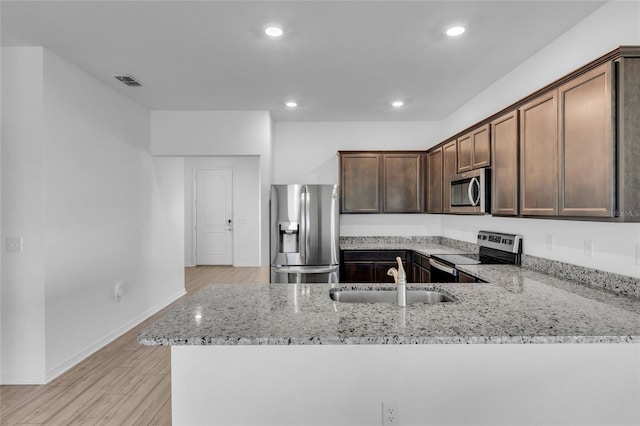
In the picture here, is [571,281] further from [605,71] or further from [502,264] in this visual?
[605,71]

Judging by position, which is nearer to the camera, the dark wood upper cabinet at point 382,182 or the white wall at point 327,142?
the dark wood upper cabinet at point 382,182

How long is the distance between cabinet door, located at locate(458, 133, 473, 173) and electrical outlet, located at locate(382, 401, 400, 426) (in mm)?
2459

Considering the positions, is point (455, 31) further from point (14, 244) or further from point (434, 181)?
point (14, 244)

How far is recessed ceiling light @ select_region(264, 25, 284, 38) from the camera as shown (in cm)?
243

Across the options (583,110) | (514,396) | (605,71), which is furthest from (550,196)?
(514,396)

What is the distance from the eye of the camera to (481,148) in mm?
3094

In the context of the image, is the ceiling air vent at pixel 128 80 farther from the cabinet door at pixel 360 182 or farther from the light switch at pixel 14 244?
the cabinet door at pixel 360 182

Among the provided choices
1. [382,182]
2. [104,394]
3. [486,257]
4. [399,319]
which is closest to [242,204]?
[382,182]

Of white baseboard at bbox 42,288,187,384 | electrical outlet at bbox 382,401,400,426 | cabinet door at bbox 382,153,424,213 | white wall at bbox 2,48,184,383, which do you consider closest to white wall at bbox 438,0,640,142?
cabinet door at bbox 382,153,424,213

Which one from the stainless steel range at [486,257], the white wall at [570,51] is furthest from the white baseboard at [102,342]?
Result: the white wall at [570,51]

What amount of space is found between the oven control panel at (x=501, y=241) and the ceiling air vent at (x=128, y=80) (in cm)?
383

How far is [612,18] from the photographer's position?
212 cm

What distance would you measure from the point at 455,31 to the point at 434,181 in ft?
7.11

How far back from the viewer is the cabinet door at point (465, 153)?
331 cm
